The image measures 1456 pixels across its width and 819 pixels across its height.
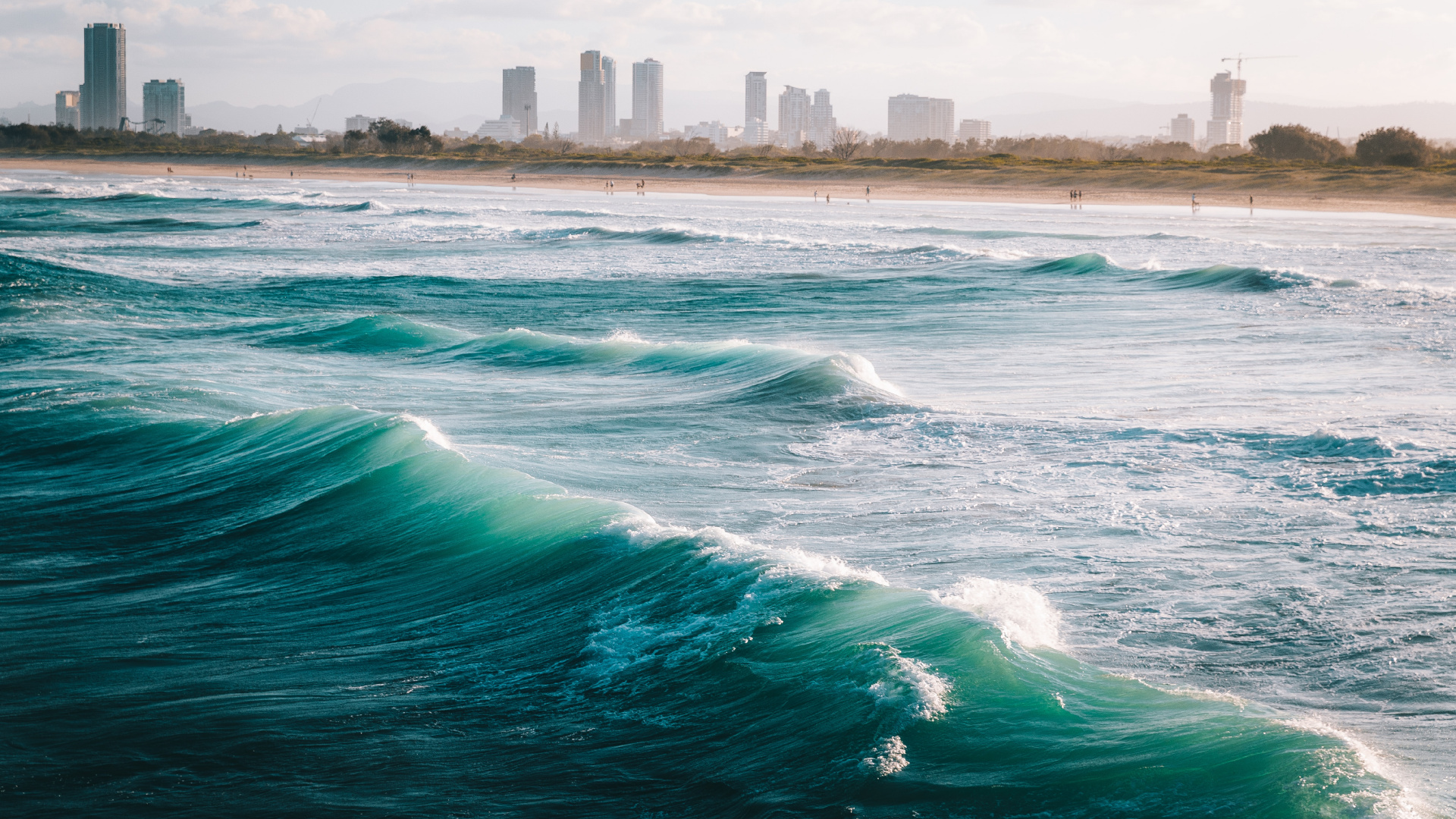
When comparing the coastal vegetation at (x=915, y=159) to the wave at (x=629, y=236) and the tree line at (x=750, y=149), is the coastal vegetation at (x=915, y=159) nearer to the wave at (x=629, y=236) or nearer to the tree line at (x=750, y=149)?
the tree line at (x=750, y=149)

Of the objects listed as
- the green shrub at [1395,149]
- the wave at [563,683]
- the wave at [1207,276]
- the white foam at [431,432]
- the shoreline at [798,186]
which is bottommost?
the wave at [563,683]

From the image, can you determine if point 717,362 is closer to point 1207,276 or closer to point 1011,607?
point 1011,607

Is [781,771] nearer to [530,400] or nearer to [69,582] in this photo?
[69,582]

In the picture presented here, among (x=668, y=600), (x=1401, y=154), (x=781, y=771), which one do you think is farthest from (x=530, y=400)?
(x=1401, y=154)

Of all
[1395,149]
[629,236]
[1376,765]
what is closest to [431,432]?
[1376,765]

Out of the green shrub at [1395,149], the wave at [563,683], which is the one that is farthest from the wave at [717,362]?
the green shrub at [1395,149]
